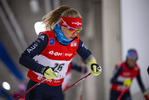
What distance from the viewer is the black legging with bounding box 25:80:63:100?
1.60m

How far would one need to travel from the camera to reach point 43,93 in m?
1.63

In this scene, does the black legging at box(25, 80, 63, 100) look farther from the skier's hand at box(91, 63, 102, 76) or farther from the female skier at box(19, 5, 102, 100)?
the skier's hand at box(91, 63, 102, 76)

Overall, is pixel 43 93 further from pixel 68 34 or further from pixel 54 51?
pixel 68 34

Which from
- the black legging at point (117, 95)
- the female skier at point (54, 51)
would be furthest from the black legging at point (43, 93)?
the black legging at point (117, 95)

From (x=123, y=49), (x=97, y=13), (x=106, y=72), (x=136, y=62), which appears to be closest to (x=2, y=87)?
(x=136, y=62)

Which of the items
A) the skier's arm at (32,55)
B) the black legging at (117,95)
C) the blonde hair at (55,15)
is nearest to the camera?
the skier's arm at (32,55)

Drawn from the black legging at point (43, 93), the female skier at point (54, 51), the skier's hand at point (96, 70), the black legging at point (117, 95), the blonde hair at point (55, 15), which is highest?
the blonde hair at point (55, 15)

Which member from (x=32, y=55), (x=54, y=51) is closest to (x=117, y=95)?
(x=54, y=51)

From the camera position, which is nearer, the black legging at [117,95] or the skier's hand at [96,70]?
the skier's hand at [96,70]

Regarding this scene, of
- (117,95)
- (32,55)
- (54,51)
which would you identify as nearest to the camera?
(32,55)

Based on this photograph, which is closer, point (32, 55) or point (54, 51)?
point (32, 55)

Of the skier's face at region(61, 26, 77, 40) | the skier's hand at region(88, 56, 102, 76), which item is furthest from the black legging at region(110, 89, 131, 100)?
the skier's face at region(61, 26, 77, 40)

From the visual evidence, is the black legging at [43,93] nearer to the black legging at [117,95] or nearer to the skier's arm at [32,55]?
the skier's arm at [32,55]

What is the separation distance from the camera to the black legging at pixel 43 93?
160 cm
